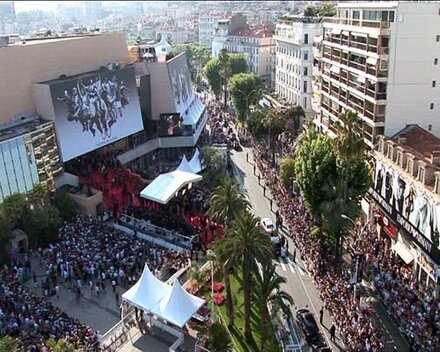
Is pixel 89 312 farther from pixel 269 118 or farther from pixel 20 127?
pixel 269 118

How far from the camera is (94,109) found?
53031mm

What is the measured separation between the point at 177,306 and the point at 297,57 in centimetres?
5612

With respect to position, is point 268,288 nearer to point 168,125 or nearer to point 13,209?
point 13,209

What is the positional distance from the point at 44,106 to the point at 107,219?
12.4 metres

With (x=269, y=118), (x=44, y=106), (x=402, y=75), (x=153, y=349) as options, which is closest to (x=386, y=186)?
(x=402, y=75)

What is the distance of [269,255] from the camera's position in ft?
87.0

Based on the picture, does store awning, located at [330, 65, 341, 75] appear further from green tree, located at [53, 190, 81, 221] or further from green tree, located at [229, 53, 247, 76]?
green tree, located at [229, 53, 247, 76]

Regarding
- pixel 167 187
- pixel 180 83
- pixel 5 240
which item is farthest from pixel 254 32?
pixel 5 240

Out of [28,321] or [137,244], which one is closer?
[28,321]

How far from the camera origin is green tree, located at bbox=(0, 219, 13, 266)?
116 feet

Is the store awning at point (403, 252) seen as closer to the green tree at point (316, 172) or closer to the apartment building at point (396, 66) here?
the green tree at point (316, 172)

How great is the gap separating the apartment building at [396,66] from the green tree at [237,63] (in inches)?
2379

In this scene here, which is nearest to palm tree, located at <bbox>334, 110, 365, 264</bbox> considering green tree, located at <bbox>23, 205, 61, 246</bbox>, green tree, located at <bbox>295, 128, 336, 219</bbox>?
green tree, located at <bbox>295, 128, 336, 219</bbox>

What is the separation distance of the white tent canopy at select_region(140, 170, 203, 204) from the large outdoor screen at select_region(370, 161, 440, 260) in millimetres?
15203
